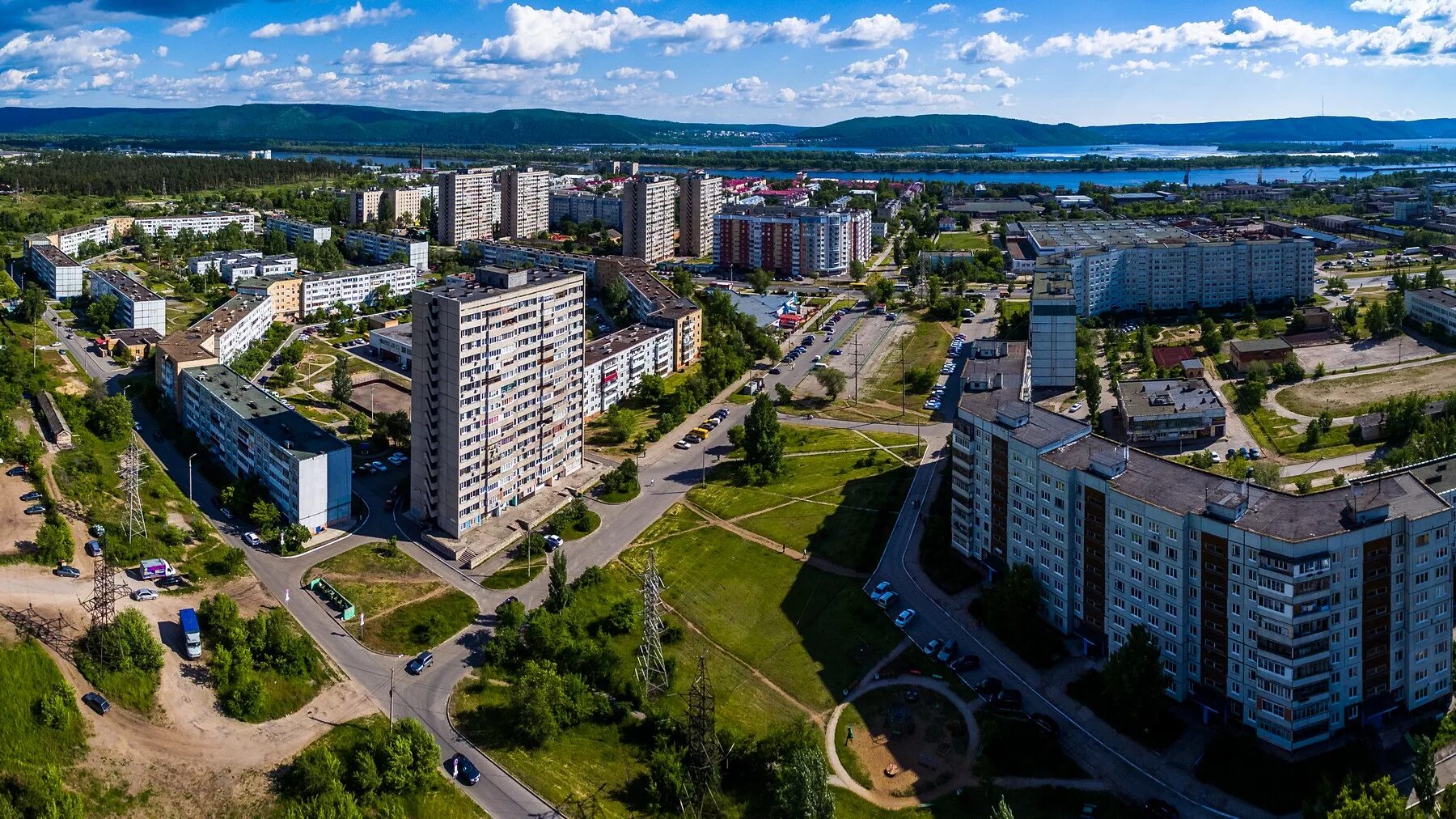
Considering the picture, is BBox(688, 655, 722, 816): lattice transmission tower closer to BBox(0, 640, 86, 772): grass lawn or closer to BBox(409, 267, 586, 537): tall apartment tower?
BBox(0, 640, 86, 772): grass lawn

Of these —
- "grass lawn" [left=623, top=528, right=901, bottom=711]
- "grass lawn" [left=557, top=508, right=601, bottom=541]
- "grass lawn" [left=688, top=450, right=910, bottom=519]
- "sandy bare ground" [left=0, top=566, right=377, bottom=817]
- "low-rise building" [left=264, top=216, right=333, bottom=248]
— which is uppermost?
"low-rise building" [left=264, top=216, right=333, bottom=248]

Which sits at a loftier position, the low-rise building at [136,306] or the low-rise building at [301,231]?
the low-rise building at [301,231]

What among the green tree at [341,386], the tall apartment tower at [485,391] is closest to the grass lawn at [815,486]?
the tall apartment tower at [485,391]

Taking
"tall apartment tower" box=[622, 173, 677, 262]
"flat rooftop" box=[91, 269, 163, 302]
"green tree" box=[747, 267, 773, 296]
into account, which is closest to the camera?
"flat rooftop" box=[91, 269, 163, 302]

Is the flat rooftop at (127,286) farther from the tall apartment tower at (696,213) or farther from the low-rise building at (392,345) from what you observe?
the tall apartment tower at (696,213)

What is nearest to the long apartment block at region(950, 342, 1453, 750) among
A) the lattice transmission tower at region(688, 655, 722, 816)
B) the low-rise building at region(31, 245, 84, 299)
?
the lattice transmission tower at region(688, 655, 722, 816)

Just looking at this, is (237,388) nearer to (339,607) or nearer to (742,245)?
(339,607)

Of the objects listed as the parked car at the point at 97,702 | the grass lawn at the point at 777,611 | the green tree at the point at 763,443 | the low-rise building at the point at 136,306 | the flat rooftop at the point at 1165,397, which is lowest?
the parked car at the point at 97,702
